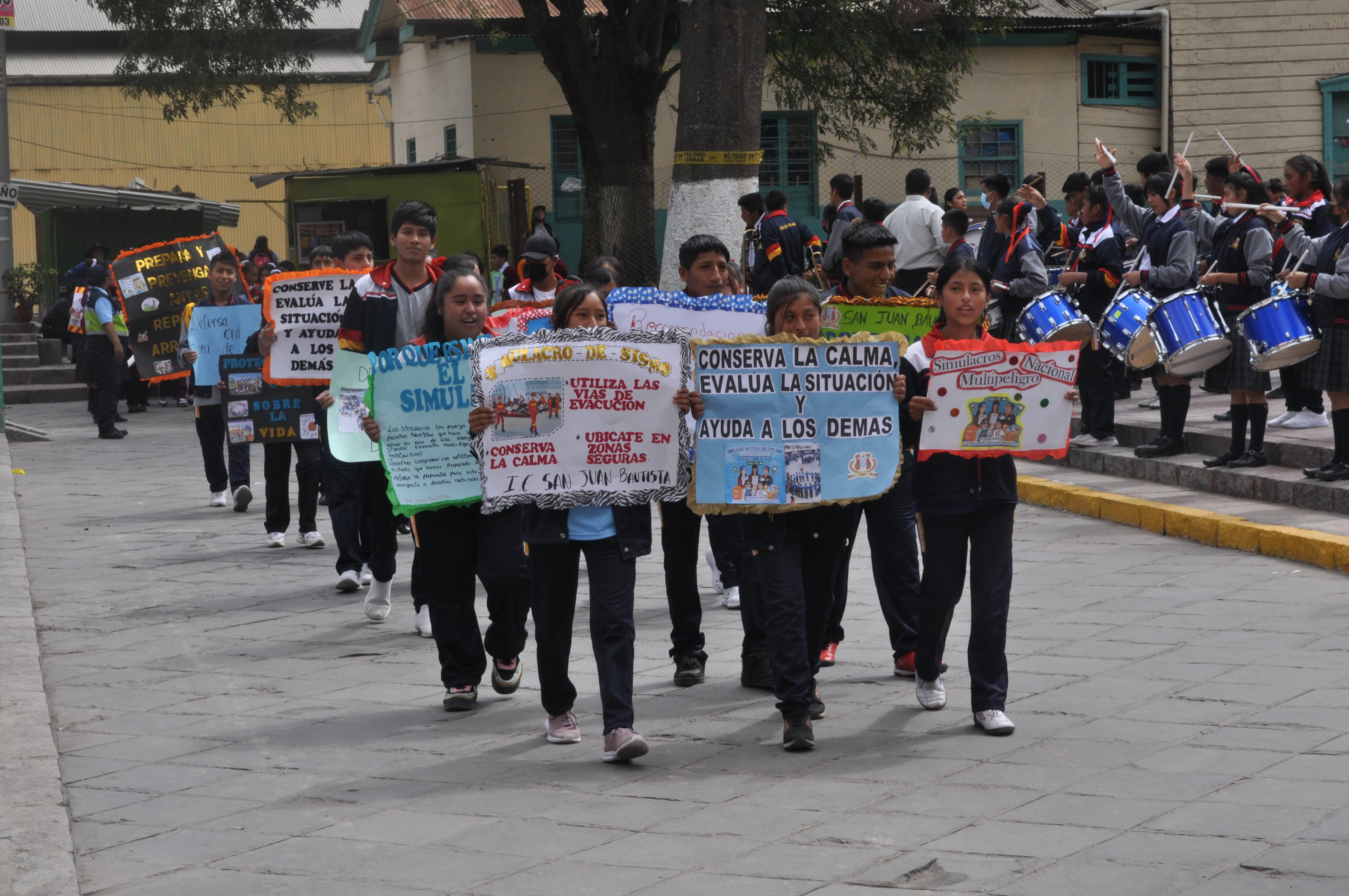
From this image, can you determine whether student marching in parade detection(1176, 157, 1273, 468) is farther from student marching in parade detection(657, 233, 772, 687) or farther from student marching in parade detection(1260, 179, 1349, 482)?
student marching in parade detection(657, 233, 772, 687)

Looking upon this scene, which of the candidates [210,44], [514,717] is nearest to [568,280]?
[514,717]

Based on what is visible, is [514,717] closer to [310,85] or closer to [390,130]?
[390,130]

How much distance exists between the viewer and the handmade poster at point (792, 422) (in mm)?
5477

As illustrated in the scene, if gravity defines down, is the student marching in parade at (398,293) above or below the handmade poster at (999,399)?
above


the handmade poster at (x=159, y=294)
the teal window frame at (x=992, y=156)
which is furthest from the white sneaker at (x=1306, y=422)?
the teal window frame at (x=992, y=156)

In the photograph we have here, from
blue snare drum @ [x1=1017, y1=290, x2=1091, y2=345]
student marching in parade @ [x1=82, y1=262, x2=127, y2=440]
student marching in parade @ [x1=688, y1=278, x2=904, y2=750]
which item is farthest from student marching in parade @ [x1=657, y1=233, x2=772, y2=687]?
student marching in parade @ [x1=82, y1=262, x2=127, y2=440]

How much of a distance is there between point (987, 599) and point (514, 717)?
1881 mm

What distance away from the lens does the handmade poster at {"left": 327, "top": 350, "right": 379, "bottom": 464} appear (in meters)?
7.21

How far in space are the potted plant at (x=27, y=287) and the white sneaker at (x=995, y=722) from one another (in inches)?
933

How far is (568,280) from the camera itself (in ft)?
31.6

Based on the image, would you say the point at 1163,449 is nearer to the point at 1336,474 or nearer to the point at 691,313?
the point at 1336,474

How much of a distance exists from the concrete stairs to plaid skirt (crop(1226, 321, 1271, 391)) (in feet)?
61.2

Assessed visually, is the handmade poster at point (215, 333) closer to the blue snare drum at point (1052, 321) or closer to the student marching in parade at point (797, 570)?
the blue snare drum at point (1052, 321)

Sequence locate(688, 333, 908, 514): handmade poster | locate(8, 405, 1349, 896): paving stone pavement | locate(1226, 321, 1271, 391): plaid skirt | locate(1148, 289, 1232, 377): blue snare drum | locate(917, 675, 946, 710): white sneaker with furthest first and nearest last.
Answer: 1. locate(1148, 289, 1232, 377): blue snare drum
2. locate(1226, 321, 1271, 391): plaid skirt
3. locate(917, 675, 946, 710): white sneaker
4. locate(688, 333, 908, 514): handmade poster
5. locate(8, 405, 1349, 896): paving stone pavement
